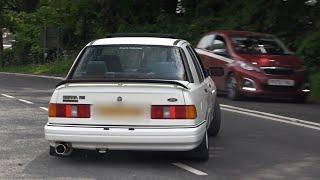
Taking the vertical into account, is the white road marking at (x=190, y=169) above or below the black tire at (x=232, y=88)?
above

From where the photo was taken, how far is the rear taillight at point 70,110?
7.55 metres

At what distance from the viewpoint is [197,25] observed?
88.6 feet

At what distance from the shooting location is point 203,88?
8484 mm

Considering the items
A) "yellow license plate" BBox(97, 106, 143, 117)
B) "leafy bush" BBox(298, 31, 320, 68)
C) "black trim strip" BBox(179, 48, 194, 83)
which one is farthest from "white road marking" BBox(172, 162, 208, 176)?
"leafy bush" BBox(298, 31, 320, 68)

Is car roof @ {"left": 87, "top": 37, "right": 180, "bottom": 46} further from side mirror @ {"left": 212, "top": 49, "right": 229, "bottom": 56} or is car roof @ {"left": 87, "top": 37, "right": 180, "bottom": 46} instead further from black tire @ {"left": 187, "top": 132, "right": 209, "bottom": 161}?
side mirror @ {"left": 212, "top": 49, "right": 229, "bottom": 56}

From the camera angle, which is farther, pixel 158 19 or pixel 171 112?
pixel 158 19

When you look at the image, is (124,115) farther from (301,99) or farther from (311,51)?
(311,51)

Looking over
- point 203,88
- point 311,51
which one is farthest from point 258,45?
point 203,88

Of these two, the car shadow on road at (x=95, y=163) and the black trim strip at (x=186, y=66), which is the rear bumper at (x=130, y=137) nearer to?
the car shadow on road at (x=95, y=163)

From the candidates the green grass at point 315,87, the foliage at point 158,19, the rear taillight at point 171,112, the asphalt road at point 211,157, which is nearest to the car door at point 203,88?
the rear taillight at point 171,112

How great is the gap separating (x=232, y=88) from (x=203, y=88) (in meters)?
7.64

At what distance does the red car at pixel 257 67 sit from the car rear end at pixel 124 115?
7.92m

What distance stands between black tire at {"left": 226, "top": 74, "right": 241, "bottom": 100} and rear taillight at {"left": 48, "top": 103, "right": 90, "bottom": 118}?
864 centimetres

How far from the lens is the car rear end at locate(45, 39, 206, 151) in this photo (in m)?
7.41
